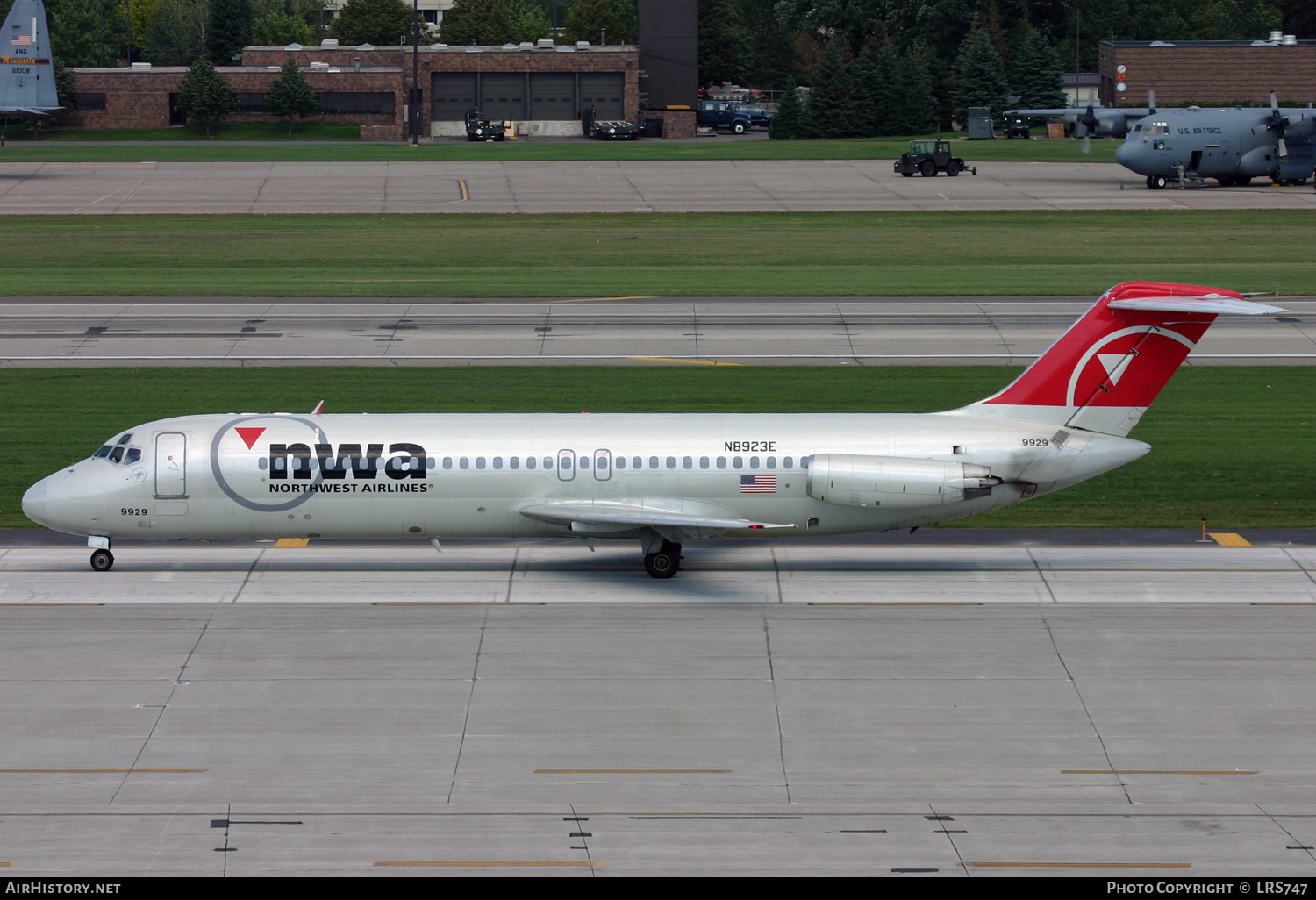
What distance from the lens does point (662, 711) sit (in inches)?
960

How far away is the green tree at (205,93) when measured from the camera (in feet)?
409

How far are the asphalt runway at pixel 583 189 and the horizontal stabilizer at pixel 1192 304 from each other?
55461mm

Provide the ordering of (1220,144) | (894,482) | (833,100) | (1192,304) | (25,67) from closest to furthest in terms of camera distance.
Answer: (1192,304) → (894,482) → (1220,144) → (25,67) → (833,100)

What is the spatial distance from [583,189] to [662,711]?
7050 centimetres

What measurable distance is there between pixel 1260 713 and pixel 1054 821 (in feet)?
19.3

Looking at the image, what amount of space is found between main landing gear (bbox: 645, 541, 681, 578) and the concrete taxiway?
44cm

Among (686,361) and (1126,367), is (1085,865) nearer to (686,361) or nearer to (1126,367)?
(1126,367)

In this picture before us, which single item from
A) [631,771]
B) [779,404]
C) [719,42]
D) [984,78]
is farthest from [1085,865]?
[719,42]

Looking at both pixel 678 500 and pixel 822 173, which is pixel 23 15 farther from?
pixel 678 500

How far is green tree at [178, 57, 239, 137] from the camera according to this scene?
124625mm

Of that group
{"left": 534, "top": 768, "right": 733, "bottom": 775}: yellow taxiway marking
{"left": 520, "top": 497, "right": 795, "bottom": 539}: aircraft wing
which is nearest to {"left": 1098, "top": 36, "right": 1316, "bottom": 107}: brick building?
{"left": 520, "top": 497, "right": 795, "bottom": 539}: aircraft wing

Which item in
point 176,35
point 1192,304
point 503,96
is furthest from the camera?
point 176,35

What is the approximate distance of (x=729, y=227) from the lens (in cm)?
7912
